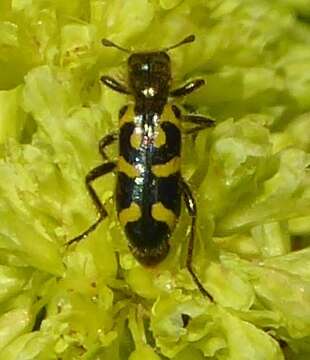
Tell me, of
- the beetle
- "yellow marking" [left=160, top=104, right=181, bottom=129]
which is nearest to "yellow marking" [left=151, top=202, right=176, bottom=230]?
the beetle

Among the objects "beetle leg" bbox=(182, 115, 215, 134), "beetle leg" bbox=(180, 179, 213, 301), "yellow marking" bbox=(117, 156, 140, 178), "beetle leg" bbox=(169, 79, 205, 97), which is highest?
"beetle leg" bbox=(169, 79, 205, 97)

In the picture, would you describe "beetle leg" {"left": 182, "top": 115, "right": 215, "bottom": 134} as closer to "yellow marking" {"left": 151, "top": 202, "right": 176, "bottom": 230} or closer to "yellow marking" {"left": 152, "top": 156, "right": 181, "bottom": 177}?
"yellow marking" {"left": 152, "top": 156, "right": 181, "bottom": 177}

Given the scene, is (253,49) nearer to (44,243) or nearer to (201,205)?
(201,205)

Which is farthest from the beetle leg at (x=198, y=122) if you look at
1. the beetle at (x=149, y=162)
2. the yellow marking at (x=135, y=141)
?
the yellow marking at (x=135, y=141)

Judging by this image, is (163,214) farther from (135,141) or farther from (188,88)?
(188,88)

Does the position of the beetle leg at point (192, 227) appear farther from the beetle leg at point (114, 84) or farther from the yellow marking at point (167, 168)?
the beetle leg at point (114, 84)

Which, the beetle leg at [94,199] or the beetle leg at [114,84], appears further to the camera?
the beetle leg at [114,84]

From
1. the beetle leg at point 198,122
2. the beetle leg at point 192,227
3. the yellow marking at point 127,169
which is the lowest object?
the beetle leg at point 192,227
